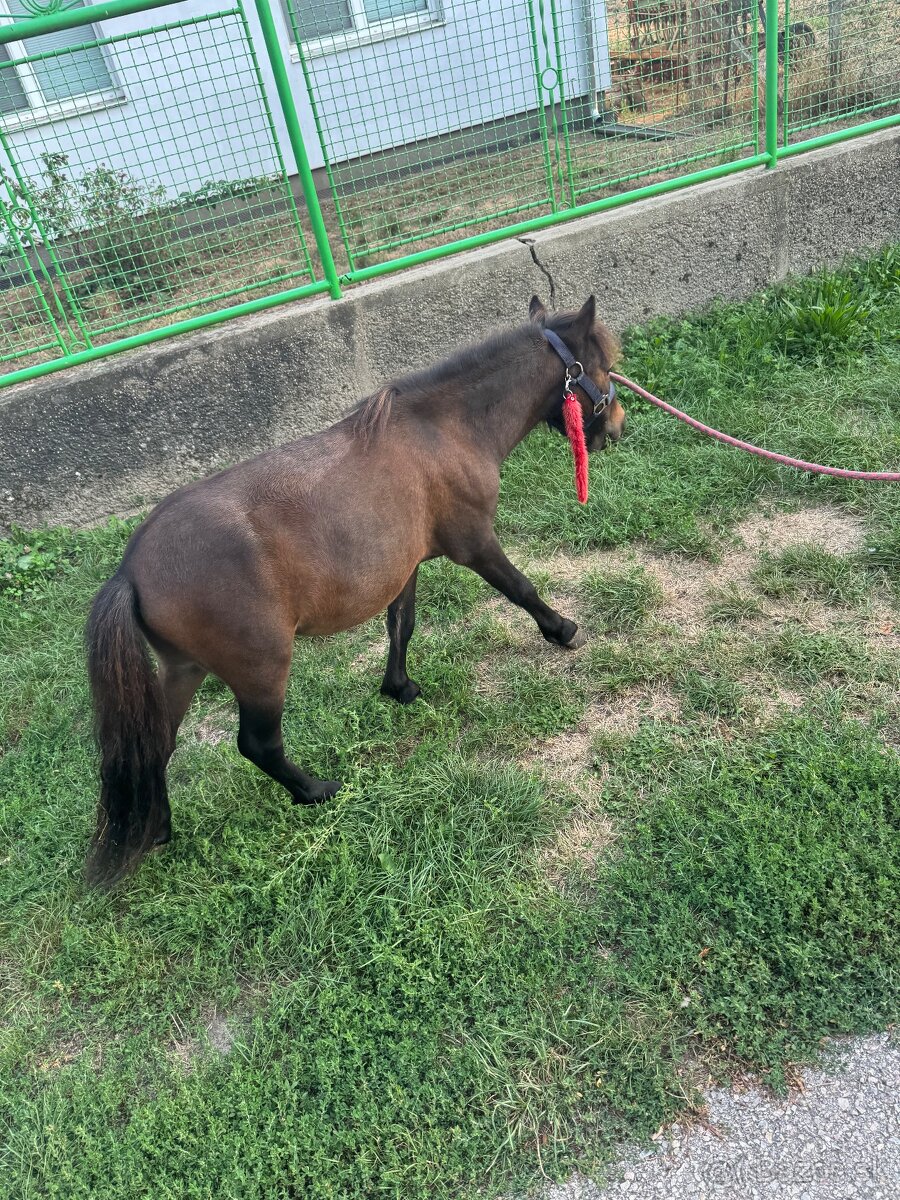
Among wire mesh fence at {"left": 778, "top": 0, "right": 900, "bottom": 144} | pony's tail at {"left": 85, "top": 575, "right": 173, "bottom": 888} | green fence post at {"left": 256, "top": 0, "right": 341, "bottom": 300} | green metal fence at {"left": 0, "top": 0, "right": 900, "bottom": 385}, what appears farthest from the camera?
wire mesh fence at {"left": 778, "top": 0, "right": 900, "bottom": 144}

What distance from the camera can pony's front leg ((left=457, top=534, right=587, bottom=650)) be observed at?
3.36 metres

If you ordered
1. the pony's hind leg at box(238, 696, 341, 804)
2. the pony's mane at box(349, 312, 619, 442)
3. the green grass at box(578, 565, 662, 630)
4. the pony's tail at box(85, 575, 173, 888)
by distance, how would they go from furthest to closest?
the green grass at box(578, 565, 662, 630)
the pony's mane at box(349, 312, 619, 442)
the pony's hind leg at box(238, 696, 341, 804)
the pony's tail at box(85, 575, 173, 888)

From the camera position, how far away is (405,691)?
3.63m

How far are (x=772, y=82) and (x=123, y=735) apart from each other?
5.88 meters

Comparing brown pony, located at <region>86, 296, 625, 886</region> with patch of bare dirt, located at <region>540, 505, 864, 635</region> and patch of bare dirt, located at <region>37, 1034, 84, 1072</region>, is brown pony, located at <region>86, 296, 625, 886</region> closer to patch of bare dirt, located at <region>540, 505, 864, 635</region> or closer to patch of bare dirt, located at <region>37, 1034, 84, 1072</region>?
patch of bare dirt, located at <region>37, 1034, 84, 1072</region>

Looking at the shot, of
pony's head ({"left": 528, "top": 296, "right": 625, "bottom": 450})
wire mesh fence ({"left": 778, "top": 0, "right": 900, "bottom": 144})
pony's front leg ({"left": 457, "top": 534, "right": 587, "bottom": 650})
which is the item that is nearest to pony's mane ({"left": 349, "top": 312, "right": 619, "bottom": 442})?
pony's head ({"left": 528, "top": 296, "right": 625, "bottom": 450})

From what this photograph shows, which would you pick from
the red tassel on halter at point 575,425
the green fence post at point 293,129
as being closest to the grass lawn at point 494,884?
the red tassel on halter at point 575,425

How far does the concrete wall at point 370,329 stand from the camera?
5012 mm

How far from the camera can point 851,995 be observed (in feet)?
7.27

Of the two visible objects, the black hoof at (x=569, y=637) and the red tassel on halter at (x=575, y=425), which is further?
the black hoof at (x=569, y=637)

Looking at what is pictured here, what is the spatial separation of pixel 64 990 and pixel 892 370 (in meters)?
5.34

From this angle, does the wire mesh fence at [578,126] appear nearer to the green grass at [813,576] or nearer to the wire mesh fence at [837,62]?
the wire mesh fence at [837,62]

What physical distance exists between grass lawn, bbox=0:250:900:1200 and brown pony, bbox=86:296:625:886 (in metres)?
0.36

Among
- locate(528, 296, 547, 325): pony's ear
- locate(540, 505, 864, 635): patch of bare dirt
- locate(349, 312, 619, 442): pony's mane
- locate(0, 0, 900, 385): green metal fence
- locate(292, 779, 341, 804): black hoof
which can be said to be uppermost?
locate(0, 0, 900, 385): green metal fence
